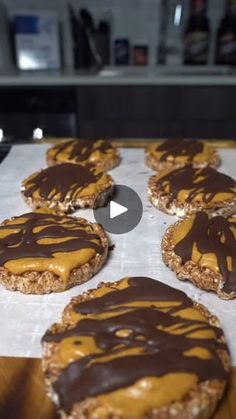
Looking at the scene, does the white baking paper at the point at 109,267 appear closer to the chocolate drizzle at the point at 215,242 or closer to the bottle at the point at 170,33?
the chocolate drizzle at the point at 215,242

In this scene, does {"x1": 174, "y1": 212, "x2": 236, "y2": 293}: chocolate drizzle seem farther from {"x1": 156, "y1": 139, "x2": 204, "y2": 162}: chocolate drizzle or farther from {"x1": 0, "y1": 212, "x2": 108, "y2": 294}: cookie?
{"x1": 156, "y1": 139, "x2": 204, "y2": 162}: chocolate drizzle

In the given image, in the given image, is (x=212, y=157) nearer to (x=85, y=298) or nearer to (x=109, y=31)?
Answer: (x=85, y=298)

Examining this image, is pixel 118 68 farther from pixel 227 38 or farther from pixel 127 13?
pixel 227 38

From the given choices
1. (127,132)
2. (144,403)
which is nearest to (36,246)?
(144,403)

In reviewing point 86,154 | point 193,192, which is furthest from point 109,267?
point 86,154
